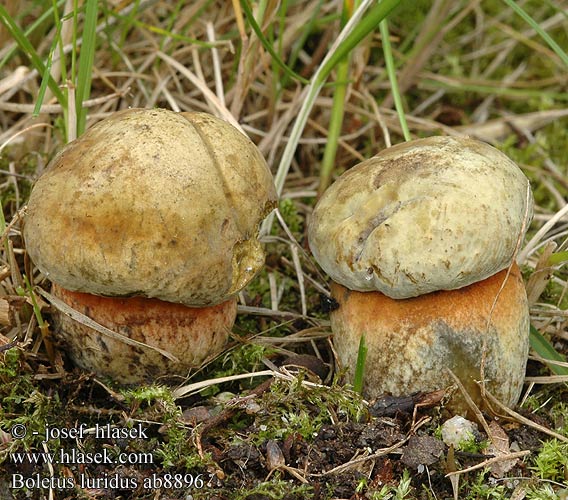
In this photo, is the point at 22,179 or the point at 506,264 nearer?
the point at 506,264

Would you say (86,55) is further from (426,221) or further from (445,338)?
(445,338)

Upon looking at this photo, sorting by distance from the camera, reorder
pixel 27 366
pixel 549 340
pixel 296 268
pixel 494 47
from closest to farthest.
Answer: pixel 27 366 → pixel 549 340 → pixel 296 268 → pixel 494 47

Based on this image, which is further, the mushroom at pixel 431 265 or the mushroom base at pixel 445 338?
the mushroom base at pixel 445 338

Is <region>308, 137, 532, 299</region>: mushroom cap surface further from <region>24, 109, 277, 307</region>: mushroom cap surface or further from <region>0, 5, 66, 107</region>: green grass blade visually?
<region>0, 5, 66, 107</region>: green grass blade

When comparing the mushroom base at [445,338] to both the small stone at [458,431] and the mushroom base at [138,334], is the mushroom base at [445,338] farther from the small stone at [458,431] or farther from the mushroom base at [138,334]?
the mushroom base at [138,334]

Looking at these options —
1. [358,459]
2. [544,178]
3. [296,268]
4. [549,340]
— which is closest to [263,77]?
[296,268]

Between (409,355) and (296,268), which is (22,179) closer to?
(296,268)

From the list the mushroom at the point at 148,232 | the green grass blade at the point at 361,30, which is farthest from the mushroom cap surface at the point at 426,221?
the green grass blade at the point at 361,30
